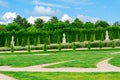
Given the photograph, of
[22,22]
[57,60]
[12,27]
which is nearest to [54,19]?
[22,22]

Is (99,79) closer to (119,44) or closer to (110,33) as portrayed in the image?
(119,44)

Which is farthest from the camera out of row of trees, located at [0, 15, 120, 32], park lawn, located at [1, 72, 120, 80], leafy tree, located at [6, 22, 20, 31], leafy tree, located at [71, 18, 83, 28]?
leafy tree, located at [71, 18, 83, 28]

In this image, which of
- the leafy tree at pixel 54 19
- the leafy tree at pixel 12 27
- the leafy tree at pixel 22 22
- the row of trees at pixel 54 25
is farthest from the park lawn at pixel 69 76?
the leafy tree at pixel 22 22

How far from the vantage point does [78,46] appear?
1705 inches

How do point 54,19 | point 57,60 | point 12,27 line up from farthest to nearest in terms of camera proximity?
point 54,19 < point 12,27 < point 57,60

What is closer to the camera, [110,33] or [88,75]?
[88,75]

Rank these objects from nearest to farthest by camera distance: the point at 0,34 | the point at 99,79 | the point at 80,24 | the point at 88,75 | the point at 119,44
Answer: the point at 99,79 < the point at 88,75 < the point at 119,44 < the point at 0,34 < the point at 80,24

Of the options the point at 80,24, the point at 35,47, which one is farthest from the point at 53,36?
the point at 80,24

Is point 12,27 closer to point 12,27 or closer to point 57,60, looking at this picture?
point 12,27

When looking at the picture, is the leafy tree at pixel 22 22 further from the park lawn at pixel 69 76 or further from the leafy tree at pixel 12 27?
the park lawn at pixel 69 76

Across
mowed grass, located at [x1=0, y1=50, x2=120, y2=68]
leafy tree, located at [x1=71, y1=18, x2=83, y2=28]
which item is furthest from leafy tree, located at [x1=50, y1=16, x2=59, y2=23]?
mowed grass, located at [x1=0, y1=50, x2=120, y2=68]

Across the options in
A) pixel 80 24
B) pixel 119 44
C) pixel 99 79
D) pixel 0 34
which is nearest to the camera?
pixel 99 79

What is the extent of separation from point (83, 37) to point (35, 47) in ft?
34.3

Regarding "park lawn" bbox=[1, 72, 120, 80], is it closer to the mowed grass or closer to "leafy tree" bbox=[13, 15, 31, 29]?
the mowed grass
